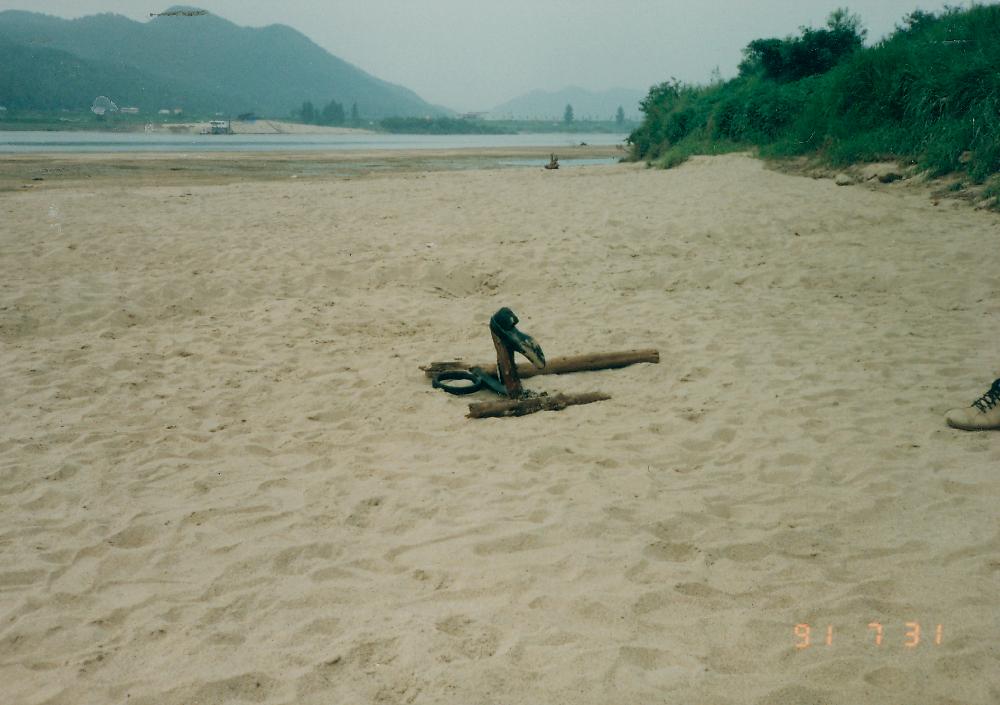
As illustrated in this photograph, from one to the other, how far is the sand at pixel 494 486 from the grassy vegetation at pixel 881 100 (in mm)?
4400

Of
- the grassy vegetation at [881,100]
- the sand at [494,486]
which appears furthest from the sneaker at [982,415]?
the grassy vegetation at [881,100]

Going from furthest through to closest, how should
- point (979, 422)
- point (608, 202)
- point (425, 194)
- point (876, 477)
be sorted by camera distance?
1. point (425, 194)
2. point (608, 202)
3. point (979, 422)
4. point (876, 477)

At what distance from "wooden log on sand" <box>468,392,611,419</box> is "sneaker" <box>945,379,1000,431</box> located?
217 centimetres

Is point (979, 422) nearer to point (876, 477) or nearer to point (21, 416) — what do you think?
point (876, 477)

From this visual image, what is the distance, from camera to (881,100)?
1454 cm

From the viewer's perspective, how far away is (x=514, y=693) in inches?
87.5

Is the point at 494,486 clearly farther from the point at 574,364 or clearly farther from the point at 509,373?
the point at 574,364

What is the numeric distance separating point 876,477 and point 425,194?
42.9 feet

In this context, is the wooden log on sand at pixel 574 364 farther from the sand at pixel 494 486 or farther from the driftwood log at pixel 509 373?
the driftwood log at pixel 509 373

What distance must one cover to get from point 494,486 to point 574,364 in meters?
2.02

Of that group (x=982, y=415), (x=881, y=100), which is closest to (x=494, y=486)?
(x=982, y=415)

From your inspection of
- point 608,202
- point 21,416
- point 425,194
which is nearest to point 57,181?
point 425,194
